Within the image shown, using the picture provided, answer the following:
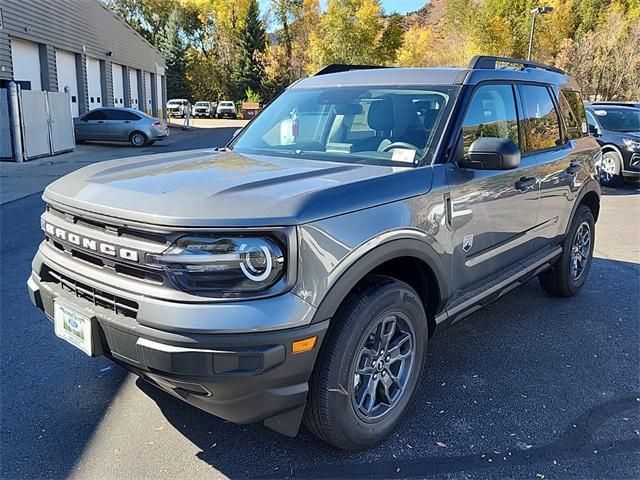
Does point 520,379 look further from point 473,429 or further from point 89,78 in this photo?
point 89,78

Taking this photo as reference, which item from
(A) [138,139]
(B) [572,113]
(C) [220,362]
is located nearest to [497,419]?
(C) [220,362]

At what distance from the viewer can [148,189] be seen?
8.38 feet

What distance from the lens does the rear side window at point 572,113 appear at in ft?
15.7

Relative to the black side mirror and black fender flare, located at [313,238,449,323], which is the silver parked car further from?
black fender flare, located at [313,238,449,323]

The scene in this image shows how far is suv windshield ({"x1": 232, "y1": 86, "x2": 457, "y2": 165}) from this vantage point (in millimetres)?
3289

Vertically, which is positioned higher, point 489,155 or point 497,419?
point 489,155

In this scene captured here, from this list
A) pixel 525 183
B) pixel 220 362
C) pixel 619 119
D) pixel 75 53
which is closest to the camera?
pixel 220 362

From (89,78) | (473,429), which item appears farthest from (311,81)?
(89,78)

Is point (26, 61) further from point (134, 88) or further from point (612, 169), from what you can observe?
point (612, 169)

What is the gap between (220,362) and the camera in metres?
2.17

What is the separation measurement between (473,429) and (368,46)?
53.6 meters

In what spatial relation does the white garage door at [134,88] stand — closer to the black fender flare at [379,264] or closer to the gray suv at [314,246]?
the gray suv at [314,246]

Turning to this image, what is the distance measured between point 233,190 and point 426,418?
172 centimetres

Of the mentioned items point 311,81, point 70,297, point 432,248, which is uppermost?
point 311,81
